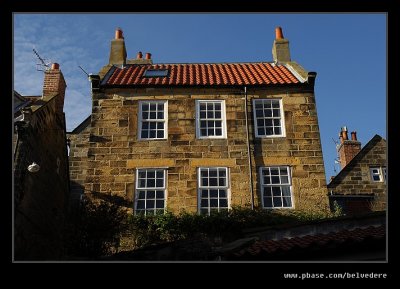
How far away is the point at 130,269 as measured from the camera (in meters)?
7.11

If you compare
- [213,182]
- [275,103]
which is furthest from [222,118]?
[213,182]

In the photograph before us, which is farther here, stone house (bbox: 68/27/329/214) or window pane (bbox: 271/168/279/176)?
window pane (bbox: 271/168/279/176)

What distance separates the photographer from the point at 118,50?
20656 millimetres

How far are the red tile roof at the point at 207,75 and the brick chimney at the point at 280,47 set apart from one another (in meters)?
0.56

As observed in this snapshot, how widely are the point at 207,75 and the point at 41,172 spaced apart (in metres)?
8.33

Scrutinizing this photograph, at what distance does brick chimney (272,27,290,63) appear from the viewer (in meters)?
20.6

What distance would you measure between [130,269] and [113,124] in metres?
10.4

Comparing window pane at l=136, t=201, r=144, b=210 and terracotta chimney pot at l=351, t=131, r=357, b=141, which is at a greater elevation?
terracotta chimney pot at l=351, t=131, r=357, b=141

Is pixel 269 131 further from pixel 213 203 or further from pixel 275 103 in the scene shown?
pixel 213 203

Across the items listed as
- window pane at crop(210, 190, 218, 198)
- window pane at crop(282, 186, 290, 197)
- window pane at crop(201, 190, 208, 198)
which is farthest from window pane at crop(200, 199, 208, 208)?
window pane at crop(282, 186, 290, 197)

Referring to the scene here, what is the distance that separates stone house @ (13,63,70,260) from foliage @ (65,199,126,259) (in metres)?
1.26

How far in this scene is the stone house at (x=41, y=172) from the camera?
12.2m

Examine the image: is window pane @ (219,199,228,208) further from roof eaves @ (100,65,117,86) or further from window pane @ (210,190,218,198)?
roof eaves @ (100,65,117,86)
